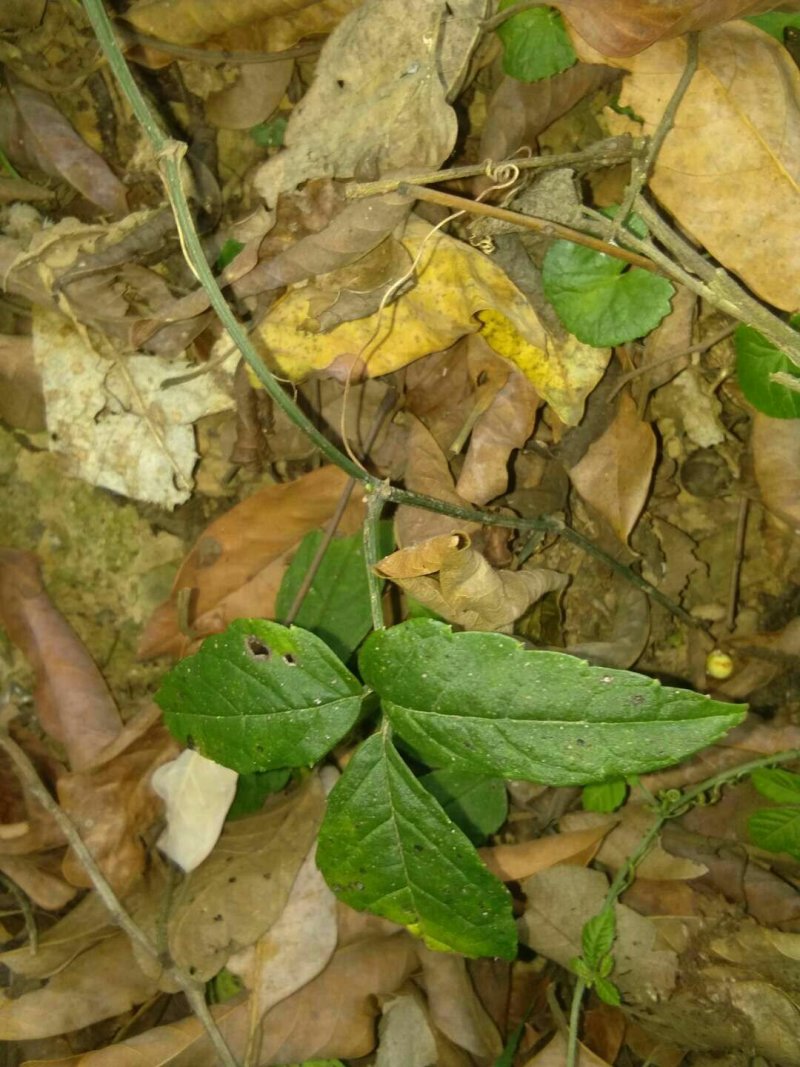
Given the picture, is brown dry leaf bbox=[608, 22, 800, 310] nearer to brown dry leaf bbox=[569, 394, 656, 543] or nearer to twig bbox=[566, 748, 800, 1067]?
brown dry leaf bbox=[569, 394, 656, 543]

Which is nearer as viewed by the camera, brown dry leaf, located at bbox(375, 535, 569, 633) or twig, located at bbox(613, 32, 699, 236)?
brown dry leaf, located at bbox(375, 535, 569, 633)

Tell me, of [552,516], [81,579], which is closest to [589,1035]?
[552,516]

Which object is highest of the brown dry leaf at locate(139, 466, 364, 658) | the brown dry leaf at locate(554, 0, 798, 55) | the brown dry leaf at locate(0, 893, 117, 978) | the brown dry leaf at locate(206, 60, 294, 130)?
the brown dry leaf at locate(206, 60, 294, 130)

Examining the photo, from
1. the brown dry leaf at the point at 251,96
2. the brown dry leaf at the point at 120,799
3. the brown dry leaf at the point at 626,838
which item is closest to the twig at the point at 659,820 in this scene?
the brown dry leaf at the point at 626,838

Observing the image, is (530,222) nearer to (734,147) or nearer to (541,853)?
(734,147)

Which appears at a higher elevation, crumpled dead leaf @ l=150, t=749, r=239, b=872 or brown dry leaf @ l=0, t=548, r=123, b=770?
brown dry leaf @ l=0, t=548, r=123, b=770

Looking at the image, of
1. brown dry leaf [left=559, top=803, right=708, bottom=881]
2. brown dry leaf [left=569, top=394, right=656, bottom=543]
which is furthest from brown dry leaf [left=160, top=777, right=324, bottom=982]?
brown dry leaf [left=569, top=394, right=656, bottom=543]

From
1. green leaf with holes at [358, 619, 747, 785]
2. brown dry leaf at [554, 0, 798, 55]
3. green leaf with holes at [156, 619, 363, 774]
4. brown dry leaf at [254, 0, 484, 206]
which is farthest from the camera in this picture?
brown dry leaf at [254, 0, 484, 206]

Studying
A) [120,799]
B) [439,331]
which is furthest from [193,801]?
[439,331]

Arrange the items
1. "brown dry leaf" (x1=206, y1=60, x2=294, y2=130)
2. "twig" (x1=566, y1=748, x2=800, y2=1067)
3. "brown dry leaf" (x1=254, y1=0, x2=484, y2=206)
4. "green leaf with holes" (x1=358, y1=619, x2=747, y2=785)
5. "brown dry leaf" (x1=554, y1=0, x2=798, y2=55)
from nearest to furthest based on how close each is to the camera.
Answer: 1. "green leaf with holes" (x1=358, y1=619, x2=747, y2=785)
2. "brown dry leaf" (x1=554, y1=0, x2=798, y2=55)
3. "brown dry leaf" (x1=254, y1=0, x2=484, y2=206)
4. "twig" (x1=566, y1=748, x2=800, y2=1067)
5. "brown dry leaf" (x1=206, y1=60, x2=294, y2=130)
